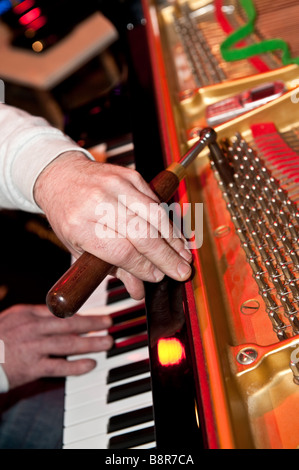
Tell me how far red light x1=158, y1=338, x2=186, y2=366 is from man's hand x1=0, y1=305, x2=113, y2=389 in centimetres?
55

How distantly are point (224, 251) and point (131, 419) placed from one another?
58 centimetres

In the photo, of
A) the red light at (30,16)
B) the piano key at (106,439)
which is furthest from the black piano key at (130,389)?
the red light at (30,16)

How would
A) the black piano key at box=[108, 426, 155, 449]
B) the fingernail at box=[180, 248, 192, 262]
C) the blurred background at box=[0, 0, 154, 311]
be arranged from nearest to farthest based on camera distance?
the fingernail at box=[180, 248, 192, 262]
the black piano key at box=[108, 426, 155, 449]
the blurred background at box=[0, 0, 154, 311]

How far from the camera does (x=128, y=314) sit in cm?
179

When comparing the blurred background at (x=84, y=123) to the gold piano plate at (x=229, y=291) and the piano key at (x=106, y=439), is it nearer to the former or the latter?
the gold piano plate at (x=229, y=291)

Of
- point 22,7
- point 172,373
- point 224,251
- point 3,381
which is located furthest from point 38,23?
point 172,373

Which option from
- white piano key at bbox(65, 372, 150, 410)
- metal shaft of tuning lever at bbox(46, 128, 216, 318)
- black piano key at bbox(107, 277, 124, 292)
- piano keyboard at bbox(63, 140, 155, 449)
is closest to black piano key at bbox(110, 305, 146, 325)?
piano keyboard at bbox(63, 140, 155, 449)

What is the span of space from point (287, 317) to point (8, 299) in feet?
4.42

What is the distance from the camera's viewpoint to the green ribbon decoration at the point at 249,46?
6.23 ft

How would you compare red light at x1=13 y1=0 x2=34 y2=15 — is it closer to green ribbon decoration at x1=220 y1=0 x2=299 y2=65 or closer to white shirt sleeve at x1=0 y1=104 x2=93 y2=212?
green ribbon decoration at x1=220 y1=0 x2=299 y2=65

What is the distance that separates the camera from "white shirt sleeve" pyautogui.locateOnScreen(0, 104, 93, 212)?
148 centimetres

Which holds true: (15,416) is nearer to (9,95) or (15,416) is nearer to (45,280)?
(45,280)

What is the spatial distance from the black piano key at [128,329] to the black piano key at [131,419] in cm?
29

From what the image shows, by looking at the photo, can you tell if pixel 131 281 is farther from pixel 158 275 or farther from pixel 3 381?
pixel 3 381
